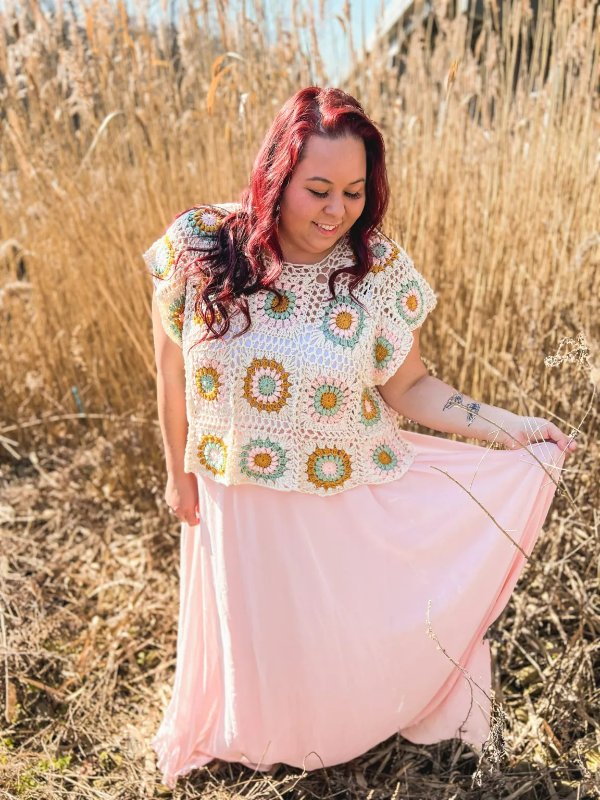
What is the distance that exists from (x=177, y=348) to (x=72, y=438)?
1.60 meters

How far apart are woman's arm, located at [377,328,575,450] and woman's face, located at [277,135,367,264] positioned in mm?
254

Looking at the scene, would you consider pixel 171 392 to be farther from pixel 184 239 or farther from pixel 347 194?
pixel 347 194

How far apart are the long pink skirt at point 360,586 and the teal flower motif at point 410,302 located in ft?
0.92

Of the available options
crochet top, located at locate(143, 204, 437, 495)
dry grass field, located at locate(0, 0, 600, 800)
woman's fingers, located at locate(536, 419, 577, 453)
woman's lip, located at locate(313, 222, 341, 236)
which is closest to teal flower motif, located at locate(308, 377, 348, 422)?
crochet top, located at locate(143, 204, 437, 495)

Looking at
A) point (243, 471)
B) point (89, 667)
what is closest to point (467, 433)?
point (243, 471)

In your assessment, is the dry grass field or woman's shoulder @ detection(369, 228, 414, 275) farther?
the dry grass field

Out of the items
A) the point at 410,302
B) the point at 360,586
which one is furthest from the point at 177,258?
the point at 360,586

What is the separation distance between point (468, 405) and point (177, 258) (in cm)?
58

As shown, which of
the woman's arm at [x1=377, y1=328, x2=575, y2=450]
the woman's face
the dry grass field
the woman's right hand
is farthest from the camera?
the dry grass field

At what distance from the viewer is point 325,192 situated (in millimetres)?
1228

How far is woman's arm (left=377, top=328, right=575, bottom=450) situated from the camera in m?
1.32

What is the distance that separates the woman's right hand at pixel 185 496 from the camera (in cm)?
150

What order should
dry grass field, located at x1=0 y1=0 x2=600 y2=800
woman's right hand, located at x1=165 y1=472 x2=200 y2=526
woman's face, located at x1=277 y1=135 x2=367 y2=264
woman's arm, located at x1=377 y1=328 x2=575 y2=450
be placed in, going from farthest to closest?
1. dry grass field, located at x1=0 y1=0 x2=600 y2=800
2. woman's right hand, located at x1=165 y1=472 x2=200 y2=526
3. woman's arm, located at x1=377 y1=328 x2=575 y2=450
4. woman's face, located at x1=277 y1=135 x2=367 y2=264

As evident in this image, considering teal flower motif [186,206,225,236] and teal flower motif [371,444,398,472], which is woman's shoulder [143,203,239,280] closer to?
teal flower motif [186,206,225,236]
